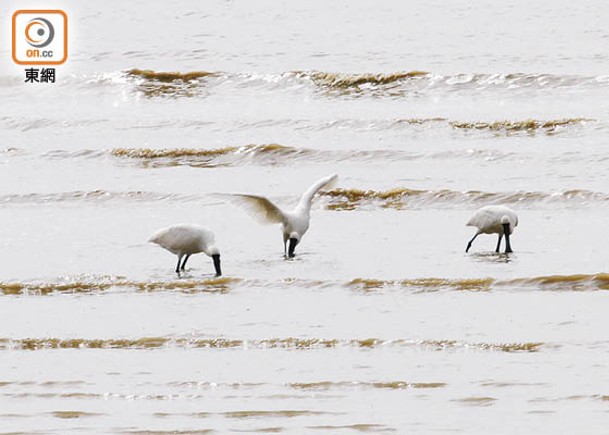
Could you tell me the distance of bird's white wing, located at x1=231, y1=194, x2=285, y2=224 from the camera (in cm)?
1404

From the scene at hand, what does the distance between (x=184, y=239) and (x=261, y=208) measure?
0.98 m

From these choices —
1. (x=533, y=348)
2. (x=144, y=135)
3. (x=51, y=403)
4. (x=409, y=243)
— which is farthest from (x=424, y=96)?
(x=51, y=403)

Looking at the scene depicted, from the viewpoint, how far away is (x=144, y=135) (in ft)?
66.1

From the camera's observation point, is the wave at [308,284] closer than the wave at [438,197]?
Yes

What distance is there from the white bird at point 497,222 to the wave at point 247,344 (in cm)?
310

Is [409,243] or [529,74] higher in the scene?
[529,74]

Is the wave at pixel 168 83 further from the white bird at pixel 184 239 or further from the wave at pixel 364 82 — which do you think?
the white bird at pixel 184 239

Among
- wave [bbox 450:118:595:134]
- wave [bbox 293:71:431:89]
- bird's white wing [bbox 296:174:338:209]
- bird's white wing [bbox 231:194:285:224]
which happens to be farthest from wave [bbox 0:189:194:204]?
wave [bbox 293:71:431:89]

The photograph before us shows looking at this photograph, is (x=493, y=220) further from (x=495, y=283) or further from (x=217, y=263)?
(x=217, y=263)

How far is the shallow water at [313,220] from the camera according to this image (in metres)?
9.95

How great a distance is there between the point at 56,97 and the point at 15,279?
9.38 metres

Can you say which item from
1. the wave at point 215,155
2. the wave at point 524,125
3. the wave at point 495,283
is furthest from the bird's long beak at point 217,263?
the wave at point 524,125

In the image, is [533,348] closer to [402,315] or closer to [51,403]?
[402,315]

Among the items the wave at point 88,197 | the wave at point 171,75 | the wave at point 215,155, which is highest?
the wave at point 171,75
